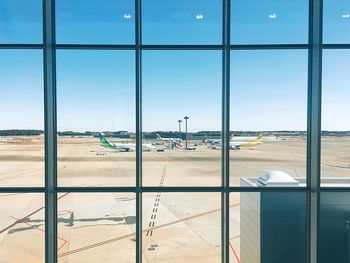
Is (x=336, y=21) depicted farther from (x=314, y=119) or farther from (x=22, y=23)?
(x=22, y=23)

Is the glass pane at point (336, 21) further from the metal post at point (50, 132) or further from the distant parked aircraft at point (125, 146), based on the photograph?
the metal post at point (50, 132)

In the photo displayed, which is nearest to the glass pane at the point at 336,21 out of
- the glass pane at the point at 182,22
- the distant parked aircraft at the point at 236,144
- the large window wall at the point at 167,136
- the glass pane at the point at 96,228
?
the large window wall at the point at 167,136

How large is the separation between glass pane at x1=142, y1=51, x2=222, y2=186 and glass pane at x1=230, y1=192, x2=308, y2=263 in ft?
2.13

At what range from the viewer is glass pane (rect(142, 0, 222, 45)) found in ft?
15.4

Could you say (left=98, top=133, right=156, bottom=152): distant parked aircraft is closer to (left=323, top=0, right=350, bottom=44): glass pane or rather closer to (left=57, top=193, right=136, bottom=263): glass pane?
(left=57, top=193, right=136, bottom=263): glass pane

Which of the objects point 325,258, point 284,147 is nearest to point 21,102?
point 284,147

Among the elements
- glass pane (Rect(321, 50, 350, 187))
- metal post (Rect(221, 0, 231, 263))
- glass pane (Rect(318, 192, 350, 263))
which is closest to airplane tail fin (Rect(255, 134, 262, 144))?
metal post (Rect(221, 0, 231, 263))

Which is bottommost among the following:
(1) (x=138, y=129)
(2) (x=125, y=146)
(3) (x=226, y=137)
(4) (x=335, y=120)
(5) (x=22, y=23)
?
(2) (x=125, y=146)

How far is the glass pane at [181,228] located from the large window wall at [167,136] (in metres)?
0.01

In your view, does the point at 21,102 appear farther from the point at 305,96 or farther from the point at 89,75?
the point at 305,96

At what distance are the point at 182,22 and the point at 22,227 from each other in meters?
3.74

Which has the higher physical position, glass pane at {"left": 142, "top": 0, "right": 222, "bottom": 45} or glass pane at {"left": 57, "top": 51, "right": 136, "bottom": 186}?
glass pane at {"left": 142, "top": 0, "right": 222, "bottom": 45}

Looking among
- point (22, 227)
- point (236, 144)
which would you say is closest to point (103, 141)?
point (22, 227)

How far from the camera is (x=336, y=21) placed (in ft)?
15.6
